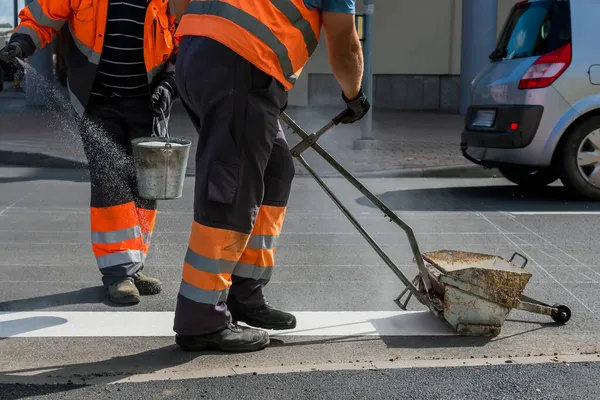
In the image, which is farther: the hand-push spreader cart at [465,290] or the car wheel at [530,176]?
the car wheel at [530,176]

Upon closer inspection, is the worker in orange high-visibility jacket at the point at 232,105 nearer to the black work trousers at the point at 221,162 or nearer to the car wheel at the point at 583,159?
the black work trousers at the point at 221,162

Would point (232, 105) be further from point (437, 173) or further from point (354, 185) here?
point (437, 173)

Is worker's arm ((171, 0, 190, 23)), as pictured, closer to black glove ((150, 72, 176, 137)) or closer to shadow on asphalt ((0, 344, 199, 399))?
black glove ((150, 72, 176, 137))

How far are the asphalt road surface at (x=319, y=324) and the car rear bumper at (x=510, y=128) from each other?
963 millimetres

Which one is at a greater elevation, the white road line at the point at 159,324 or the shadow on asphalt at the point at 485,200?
the white road line at the point at 159,324

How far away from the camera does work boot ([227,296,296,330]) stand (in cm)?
449

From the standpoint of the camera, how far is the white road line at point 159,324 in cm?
452

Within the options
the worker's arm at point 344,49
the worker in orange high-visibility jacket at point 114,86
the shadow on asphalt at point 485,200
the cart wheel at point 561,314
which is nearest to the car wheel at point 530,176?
the shadow on asphalt at point 485,200

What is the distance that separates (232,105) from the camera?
3934 millimetres

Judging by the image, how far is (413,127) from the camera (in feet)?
52.4

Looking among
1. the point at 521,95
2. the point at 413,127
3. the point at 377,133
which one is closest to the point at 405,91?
the point at 413,127

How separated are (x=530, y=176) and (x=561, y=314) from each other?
523 cm

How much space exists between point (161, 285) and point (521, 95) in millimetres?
4478

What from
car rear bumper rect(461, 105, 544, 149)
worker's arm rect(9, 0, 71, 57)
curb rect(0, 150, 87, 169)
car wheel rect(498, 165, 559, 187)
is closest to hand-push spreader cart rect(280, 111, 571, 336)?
worker's arm rect(9, 0, 71, 57)
